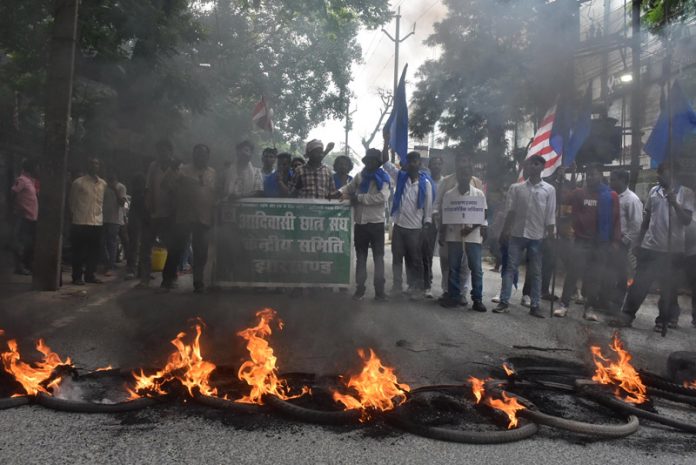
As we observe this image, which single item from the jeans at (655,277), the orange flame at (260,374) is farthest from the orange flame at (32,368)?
the jeans at (655,277)

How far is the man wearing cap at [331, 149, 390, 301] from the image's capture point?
24.1 ft

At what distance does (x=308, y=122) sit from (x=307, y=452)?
2354cm

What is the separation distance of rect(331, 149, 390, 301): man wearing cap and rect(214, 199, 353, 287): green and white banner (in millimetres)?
201

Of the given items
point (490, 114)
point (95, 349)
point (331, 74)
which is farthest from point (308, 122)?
point (95, 349)

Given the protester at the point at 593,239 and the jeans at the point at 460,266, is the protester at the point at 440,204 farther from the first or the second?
the protester at the point at 593,239

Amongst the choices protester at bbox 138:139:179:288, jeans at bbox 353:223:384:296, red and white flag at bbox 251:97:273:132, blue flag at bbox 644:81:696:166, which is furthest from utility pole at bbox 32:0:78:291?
blue flag at bbox 644:81:696:166

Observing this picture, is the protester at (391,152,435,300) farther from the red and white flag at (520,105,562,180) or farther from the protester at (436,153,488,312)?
the red and white flag at (520,105,562,180)

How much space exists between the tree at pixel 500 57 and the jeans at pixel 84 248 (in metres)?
5.16

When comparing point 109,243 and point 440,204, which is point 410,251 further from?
point 109,243

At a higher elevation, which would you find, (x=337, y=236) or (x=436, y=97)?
(x=436, y=97)

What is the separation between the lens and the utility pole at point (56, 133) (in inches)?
289

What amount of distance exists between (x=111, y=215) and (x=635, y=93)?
825cm

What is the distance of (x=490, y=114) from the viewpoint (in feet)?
26.6

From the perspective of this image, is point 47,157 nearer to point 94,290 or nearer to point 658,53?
point 94,290
